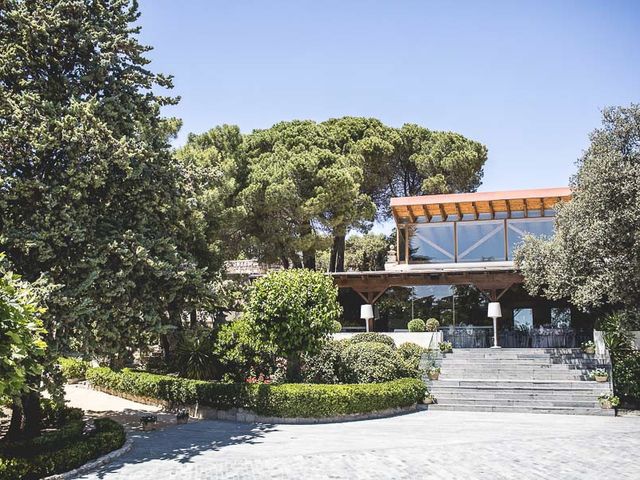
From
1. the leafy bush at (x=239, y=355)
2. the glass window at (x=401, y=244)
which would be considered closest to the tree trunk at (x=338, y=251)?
the glass window at (x=401, y=244)

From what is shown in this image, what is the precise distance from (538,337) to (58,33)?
21028mm

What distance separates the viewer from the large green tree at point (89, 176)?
40.3ft

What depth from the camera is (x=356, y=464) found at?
11.1 metres

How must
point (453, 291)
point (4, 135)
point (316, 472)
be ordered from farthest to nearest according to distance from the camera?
point (453, 291) → point (4, 135) → point (316, 472)

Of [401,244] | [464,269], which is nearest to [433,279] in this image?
[464,269]

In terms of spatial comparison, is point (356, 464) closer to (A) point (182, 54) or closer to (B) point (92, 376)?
(A) point (182, 54)

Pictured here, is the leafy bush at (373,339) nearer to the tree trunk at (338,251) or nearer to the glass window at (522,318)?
the glass window at (522,318)

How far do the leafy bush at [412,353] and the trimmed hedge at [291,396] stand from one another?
4.21ft

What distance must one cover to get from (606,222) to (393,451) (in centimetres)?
1009

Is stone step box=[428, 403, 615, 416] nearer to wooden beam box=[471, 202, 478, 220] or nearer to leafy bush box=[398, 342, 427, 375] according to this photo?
leafy bush box=[398, 342, 427, 375]

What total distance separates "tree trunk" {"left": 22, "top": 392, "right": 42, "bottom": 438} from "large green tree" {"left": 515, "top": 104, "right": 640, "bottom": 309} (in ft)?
52.3

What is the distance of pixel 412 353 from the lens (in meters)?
22.2

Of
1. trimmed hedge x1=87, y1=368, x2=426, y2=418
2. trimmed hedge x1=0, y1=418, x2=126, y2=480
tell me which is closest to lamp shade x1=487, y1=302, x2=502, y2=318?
trimmed hedge x1=87, y1=368, x2=426, y2=418

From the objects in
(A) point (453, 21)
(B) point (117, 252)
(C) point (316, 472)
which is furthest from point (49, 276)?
(A) point (453, 21)
